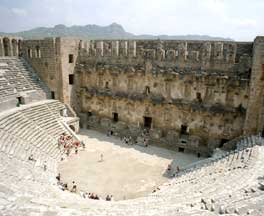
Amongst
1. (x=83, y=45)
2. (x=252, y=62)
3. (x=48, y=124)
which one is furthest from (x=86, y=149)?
(x=252, y=62)

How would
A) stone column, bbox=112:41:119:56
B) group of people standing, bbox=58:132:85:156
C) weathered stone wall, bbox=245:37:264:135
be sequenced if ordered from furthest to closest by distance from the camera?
stone column, bbox=112:41:119:56 → group of people standing, bbox=58:132:85:156 → weathered stone wall, bbox=245:37:264:135

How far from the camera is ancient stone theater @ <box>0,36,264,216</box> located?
10953mm

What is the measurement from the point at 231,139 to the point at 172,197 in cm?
875

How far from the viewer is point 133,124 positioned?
22641mm

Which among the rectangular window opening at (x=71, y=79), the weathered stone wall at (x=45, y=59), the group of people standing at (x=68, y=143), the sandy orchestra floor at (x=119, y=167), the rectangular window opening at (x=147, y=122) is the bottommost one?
the sandy orchestra floor at (x=119, y=167)

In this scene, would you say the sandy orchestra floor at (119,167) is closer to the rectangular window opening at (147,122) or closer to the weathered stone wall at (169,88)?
the weathered stone wall at (169,88)

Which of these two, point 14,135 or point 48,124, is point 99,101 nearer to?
point 48,124

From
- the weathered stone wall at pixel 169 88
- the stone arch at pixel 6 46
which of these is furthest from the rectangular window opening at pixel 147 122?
the stone arch at pixel 6 46

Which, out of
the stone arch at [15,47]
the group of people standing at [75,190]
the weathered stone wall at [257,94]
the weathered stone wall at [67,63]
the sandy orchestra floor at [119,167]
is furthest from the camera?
the stone arch at [15,47]

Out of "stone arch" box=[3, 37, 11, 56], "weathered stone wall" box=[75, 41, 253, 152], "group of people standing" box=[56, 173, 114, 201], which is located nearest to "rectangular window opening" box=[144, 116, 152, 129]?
"weathered stone wall" box=[75, 41, 253, 152]

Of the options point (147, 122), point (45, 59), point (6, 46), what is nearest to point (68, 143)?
point (147, 122)

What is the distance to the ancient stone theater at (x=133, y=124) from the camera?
11.0 m

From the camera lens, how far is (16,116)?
19.3 meters

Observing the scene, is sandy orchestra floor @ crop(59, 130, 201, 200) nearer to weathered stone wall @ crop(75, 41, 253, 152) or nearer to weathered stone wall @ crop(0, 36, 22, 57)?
weathered stone wall @ crop(75, 41, 253, 152)
